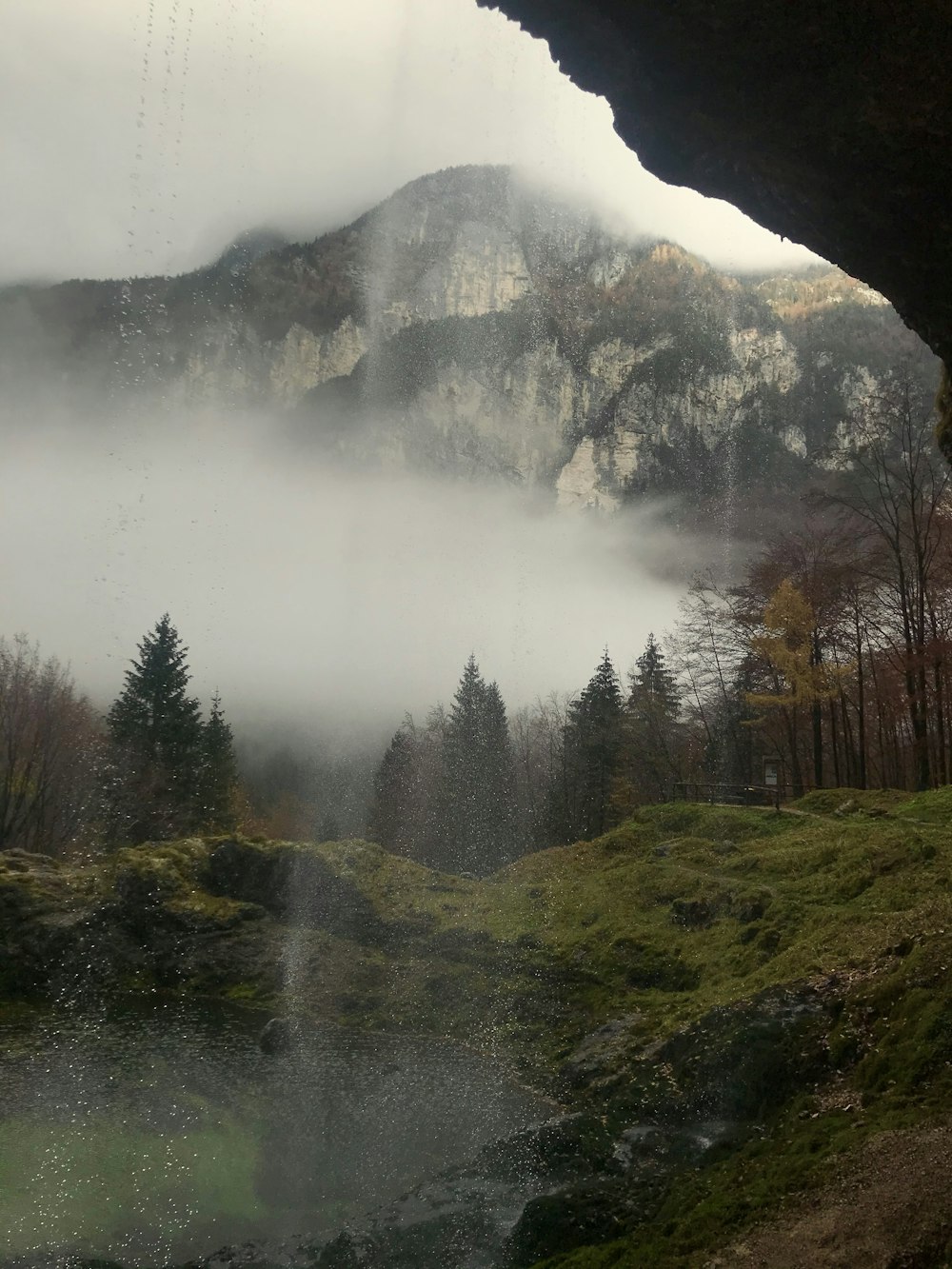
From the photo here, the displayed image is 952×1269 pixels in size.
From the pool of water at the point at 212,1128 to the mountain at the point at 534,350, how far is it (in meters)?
72.7

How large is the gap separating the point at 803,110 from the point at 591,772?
39.9 metres

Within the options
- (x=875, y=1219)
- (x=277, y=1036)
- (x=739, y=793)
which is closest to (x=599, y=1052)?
(x=277, y=1036)

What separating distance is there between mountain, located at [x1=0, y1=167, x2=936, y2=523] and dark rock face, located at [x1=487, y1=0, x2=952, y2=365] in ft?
260

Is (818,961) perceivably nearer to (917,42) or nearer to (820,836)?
(820,836)

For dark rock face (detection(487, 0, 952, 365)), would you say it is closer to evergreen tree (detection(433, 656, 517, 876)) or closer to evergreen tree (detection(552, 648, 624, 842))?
evergreen tree (detection(552, 648, 624, 842))

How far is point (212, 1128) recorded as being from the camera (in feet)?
48.2

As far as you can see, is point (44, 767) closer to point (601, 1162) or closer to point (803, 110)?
point (601, 1162)

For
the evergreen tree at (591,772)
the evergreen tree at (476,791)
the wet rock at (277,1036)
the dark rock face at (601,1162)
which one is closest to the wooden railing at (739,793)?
the evergreen tree at (591,772)

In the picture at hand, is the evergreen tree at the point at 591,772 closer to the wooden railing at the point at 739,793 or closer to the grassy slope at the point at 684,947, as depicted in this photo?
the wooden railing at the point at 739,793

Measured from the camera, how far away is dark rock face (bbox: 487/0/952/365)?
6.40 m

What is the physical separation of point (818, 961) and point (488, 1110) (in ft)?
22.6

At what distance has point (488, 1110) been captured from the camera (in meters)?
15.4

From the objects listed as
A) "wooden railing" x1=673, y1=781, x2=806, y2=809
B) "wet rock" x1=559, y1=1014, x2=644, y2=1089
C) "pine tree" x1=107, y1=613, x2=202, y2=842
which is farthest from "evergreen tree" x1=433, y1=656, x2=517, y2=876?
"wet rock" x1=559, y1=1014, x2=644, y2=1089

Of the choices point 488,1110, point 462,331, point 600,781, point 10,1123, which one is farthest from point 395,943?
point 462,331
